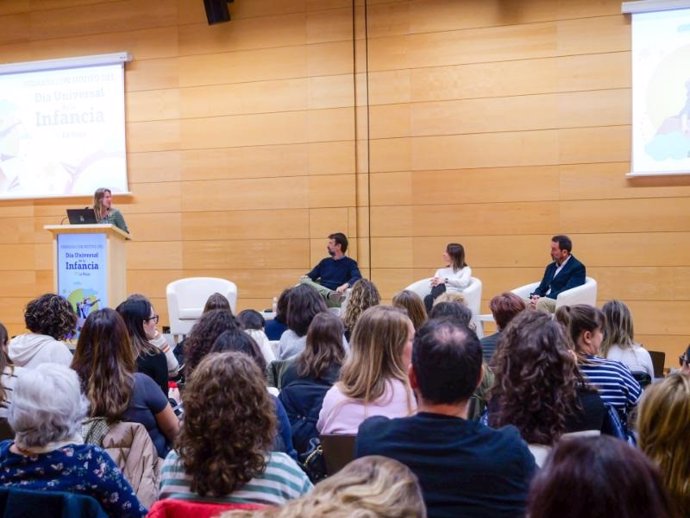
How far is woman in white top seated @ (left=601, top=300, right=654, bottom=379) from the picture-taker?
150 inches

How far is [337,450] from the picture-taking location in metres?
2.32

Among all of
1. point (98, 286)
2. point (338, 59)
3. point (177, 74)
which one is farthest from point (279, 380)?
point (177, 74)

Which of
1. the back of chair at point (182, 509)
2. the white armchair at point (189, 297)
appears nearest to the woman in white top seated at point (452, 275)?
the white armchair at point (189, 297)

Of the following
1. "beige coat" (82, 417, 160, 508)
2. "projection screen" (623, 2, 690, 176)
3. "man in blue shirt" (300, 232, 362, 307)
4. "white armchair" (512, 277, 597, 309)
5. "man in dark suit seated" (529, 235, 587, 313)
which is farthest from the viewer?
"man in blue shirt" (300, 232, 362, 307)

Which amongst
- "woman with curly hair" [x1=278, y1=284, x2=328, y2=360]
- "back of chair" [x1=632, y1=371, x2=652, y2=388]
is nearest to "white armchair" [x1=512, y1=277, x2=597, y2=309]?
"back of chair" [x1=632, y1=371, x2=652, y2=388]

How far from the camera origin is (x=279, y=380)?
3.17 meters

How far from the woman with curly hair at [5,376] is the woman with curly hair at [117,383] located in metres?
0.51

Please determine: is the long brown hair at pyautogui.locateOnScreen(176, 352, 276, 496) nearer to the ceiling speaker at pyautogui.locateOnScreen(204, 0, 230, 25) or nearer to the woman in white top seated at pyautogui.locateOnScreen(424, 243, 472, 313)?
the woman in white top seated at pyautogui.locateOnScreen(424, 243, 472, 313)

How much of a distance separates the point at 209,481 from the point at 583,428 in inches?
47.5

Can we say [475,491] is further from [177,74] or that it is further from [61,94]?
[61,94]

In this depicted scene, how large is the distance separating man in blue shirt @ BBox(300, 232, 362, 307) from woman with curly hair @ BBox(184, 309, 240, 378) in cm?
412

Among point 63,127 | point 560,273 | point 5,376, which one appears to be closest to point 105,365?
point 5,376

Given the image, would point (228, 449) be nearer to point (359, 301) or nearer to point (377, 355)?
point (377, 355)

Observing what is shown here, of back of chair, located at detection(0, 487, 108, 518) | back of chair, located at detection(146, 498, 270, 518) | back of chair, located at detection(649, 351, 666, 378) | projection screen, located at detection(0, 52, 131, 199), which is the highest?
projection screen, located at detection(0, 52, 131, 199)
